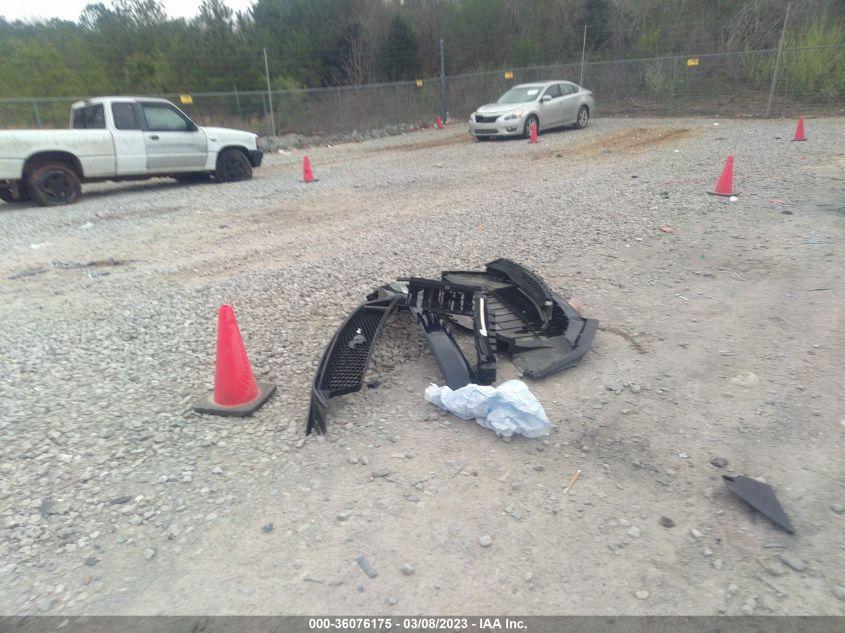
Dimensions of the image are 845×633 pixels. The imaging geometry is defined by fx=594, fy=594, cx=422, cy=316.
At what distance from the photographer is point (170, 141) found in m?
11.6

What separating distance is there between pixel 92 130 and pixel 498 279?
8.95 meters

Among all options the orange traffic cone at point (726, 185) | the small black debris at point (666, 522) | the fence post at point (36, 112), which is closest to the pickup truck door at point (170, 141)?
the fence post at point (36, 112)

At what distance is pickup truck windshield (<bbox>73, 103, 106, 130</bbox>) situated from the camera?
1098 centimetres

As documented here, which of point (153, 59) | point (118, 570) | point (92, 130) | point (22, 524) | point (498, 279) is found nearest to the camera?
point (118, 570)

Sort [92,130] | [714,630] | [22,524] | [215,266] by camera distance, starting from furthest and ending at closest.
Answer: [92,130], [215,266], [22,524], [714,630]

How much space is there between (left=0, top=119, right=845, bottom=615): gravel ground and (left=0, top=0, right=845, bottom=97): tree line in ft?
65.0

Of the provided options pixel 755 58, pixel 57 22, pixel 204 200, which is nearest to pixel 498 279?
pixel 204 200

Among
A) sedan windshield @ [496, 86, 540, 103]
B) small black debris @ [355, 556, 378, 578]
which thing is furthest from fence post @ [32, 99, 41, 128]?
small black debris @ [355, 556, 378, 578]

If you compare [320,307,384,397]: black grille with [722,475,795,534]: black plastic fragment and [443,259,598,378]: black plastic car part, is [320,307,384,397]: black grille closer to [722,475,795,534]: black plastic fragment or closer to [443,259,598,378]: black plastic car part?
[443,259,598,378]: black plastic car part

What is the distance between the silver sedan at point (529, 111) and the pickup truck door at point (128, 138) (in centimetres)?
998

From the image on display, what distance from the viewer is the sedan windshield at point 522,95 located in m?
18.1

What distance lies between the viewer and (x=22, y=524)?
2.86m

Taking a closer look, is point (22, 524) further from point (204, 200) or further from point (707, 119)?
point (707, 119)

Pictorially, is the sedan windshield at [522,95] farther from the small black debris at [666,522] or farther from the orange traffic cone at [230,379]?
the small black debris at [666,522]
